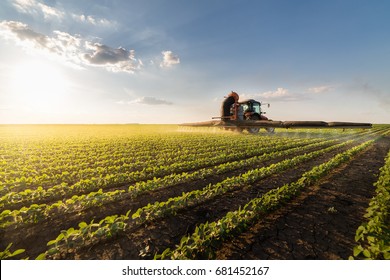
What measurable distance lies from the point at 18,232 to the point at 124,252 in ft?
7.39

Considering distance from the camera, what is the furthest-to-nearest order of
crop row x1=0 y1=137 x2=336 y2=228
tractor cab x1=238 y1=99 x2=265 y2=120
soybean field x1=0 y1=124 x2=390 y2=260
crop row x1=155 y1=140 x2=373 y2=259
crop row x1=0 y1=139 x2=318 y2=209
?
tractor cab x1=238 y1=99 x2=265 y2=120, crop row x1=0 y1=139 x2=318 y2=209, crop row x1=0 y1=137 x2=336 y2=228, soybean field x1=0 y1=124 x2=390 y2=260, crop row x1=155 y1=140 x2=373 y2=259

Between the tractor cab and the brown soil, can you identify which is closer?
the brown soil

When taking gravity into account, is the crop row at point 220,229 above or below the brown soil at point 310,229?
above

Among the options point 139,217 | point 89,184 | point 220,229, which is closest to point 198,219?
point 220,229

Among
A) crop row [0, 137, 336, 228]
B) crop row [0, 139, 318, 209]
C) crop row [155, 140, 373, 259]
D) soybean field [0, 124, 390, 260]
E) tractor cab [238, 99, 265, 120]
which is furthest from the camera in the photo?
tractor cab [238, 99, 265, 120]

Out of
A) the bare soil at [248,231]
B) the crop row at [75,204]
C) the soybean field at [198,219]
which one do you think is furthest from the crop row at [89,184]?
the bare soil at [248,231]

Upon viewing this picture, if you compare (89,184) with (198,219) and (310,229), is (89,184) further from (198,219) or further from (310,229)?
(310,229)

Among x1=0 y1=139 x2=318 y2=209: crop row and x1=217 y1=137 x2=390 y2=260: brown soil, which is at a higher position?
x1=0 y1=139 x2=318 y2=209: crop row

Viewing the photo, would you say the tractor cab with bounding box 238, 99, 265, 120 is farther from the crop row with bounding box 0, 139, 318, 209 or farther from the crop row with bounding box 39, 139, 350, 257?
the crop row with bounding box 39, 139, 350, 257

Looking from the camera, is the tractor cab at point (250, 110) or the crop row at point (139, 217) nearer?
the crop row at point (139, 217)

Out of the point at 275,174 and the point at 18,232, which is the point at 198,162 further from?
the point at 18,232

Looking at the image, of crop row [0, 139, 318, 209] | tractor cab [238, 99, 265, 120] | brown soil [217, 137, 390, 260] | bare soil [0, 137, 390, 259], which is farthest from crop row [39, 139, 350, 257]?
tractor cab [238, 99, 265, 120]

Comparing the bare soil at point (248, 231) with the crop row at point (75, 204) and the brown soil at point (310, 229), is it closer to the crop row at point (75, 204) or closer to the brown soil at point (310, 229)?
the brown soil at point (310, 229)
